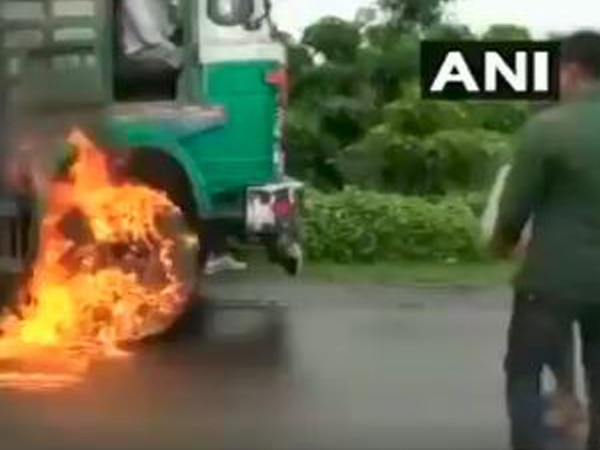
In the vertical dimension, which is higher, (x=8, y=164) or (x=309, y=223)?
(x=8, y=164)

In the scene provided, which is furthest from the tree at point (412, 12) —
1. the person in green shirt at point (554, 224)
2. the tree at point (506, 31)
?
the person in green shirt at point (554, 224)

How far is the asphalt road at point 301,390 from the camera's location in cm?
840

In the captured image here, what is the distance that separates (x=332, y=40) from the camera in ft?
69.7

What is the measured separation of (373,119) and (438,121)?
1533 millimetres

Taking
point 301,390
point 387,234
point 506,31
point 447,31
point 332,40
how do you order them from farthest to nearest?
1. point 332,40
2. point 447,31
3. point 506,31
4. point 387,234
5. point 301,390

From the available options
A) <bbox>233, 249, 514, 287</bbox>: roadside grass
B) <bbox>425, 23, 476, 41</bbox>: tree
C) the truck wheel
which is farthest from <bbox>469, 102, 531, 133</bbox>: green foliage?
the truck wheel

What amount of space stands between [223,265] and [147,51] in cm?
229

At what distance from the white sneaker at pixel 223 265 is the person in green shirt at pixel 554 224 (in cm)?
579

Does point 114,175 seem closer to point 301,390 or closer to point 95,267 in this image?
point 95,267

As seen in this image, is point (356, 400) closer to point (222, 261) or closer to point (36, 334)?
point (36, 334)

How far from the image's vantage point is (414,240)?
593 inches

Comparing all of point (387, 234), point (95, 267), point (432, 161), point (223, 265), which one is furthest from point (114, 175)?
point (432, 161)

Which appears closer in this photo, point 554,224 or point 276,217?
point 554,224

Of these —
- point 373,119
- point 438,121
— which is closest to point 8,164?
point 438,121
